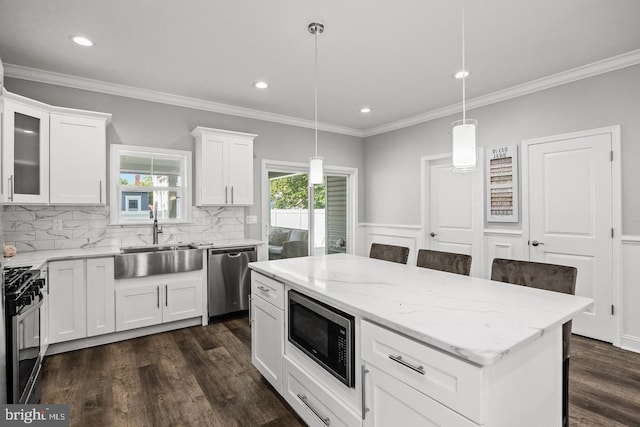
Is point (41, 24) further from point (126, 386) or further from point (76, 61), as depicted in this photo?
point (126, 386)

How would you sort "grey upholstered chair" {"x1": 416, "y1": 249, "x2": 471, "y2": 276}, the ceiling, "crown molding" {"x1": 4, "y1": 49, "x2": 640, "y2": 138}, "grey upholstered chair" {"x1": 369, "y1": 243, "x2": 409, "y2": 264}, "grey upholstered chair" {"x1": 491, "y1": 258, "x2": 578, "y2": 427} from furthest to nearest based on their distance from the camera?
"crown molding" {"x1": 4, "y1": 49, "x2": 640, "y2": 138} → "grey upholstered chair" {"x1": 369, "y1": 243, "x2": 409, "y2": 264} → "grey upholstered chair" {"x1": 416, "y1": 249, "x2": 471, "y2": 276} → the ceiling → "grey upholstered chair" {"x1": 491, "y1": 258, "x2": 578, "y2": 427}

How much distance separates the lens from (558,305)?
1.47m

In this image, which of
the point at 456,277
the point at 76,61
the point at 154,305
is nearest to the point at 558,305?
the point at 456,277

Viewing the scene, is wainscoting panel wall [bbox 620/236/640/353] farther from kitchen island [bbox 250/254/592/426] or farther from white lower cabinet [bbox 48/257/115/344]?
white lower cabinet [bbox 48/257/115/344]

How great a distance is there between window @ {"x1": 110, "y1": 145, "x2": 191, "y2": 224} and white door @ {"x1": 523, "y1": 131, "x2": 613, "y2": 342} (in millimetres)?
4095

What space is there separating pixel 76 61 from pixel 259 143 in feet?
7.20

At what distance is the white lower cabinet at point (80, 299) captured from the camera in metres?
2.88

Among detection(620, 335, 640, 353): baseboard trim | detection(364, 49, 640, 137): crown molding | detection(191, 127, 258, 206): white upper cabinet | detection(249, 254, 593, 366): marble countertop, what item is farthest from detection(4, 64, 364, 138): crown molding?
detection(620, 335, 640, 353): baseboard trim

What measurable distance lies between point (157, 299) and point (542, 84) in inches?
184

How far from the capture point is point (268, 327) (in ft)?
7.51

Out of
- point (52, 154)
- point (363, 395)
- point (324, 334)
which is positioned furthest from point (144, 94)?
point (363, 395)

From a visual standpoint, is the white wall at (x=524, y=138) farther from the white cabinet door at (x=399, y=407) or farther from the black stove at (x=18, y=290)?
the black stove at (x=18, y=290)

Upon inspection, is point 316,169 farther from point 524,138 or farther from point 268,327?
point 524,138

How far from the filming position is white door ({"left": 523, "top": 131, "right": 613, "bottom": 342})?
313 cm
